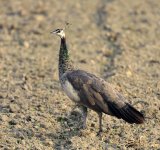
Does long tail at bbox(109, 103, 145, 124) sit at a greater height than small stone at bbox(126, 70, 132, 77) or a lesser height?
lesser

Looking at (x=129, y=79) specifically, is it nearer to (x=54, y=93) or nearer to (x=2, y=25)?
(x=54, y=93)

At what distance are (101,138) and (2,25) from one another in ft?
23.3

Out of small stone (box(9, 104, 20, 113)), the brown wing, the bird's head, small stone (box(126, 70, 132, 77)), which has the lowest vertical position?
small stone (box(9, 104, 20, 113))

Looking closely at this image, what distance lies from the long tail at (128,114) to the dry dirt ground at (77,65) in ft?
1.15

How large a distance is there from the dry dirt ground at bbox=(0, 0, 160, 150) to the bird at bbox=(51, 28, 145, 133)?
0.39m

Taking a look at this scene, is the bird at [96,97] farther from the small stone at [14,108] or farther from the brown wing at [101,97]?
the small stone at [14,108]

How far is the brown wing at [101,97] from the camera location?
785cm

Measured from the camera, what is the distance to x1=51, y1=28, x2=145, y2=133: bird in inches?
310

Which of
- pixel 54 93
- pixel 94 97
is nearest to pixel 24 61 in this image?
pixel 54 93

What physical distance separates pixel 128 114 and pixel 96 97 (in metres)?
→ 0.52

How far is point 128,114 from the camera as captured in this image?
782 cm

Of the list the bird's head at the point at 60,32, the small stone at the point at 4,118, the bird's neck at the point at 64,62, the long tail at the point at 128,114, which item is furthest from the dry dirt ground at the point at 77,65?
the bird's head at the point at 60,32

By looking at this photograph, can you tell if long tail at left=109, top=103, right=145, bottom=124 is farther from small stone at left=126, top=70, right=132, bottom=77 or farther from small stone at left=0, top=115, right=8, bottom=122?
small stone at left=126, top=70, right=132, bottom=77

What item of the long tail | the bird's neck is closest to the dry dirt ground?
the long tail
